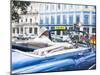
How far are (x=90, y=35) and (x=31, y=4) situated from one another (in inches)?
31.8

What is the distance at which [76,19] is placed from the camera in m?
2.37

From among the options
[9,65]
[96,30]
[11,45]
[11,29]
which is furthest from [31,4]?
[96,30]

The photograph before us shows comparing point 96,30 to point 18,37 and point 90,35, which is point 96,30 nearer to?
point 90,35

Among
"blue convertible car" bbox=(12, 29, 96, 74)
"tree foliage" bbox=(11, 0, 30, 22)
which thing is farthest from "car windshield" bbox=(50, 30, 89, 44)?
"tree foliage" bbox=(11, 0, 30, 22)

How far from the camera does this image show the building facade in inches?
86.2

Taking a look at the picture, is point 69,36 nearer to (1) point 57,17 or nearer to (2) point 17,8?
(1) point 57,17

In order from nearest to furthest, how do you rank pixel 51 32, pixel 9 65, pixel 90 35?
pixel 9 65 < pixel 51 32 < pixel 90 35

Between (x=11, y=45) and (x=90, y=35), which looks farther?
(x=90, y=35)

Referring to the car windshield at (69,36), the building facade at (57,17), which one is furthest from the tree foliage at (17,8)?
the car windshield at (69,36)

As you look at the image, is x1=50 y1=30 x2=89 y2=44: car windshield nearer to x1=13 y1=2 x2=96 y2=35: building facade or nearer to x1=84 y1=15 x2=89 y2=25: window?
x1=13 y1=2 x2=96 y2=35: building facade

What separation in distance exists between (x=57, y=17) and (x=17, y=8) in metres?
0.47

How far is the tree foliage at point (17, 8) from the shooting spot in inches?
83.8

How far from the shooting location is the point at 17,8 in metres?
2.15

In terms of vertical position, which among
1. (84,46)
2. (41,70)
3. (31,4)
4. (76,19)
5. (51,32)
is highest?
(31,4)
